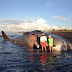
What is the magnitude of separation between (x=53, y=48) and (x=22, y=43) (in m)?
4.79

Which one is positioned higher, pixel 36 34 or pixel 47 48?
pixel 36 34

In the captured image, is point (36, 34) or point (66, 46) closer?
point (66, 46)

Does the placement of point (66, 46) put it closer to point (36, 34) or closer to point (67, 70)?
point (36, 34)

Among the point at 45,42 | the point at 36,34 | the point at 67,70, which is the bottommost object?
the point at 67,70

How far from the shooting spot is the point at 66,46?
9328 mm

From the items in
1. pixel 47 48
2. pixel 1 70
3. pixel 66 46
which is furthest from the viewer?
pixel 47 48

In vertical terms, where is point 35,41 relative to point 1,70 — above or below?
above

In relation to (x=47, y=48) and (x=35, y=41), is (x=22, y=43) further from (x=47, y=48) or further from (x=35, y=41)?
(x=47, y=48)

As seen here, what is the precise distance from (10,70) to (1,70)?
411 millimetres

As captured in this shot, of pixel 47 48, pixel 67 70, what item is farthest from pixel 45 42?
pixel 67 70

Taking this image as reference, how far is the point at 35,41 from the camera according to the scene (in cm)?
1074

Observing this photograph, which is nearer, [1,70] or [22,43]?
[1,70]

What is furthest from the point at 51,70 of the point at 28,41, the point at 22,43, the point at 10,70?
the point at 22,43

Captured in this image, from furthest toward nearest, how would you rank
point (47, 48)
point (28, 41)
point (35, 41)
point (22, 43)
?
1. point (22, 43)
2. point (28, 41)
3. point (35, 41)
4. point (47, 48)
